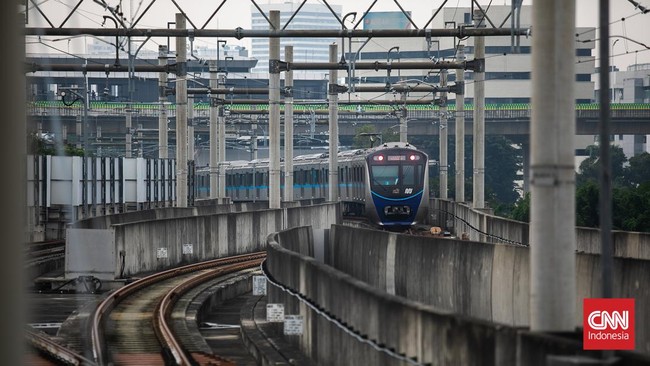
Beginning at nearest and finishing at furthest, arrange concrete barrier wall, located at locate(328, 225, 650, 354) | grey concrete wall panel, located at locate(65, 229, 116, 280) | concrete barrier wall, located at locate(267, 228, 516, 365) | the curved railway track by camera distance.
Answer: concrete barrier wall, located at locate(267, 228, 516, 365), concrete barrier wall, located at locate(328, 225, 650, 354), the curved railway track, grey concrete wall panel, located at locate(65, 229, 116, 280)

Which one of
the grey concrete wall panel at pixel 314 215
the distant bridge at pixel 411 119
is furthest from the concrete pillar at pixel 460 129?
the distant bridge at pixel 411 119

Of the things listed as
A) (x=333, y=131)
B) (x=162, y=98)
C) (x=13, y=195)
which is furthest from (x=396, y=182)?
(x=13, y=195)

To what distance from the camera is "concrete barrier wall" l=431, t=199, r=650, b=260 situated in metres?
25.7

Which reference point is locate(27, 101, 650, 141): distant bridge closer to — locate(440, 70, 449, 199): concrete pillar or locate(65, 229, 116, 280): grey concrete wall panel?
locate(440, 70, 449, 199): concrete pillar

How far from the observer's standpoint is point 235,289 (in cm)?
3356

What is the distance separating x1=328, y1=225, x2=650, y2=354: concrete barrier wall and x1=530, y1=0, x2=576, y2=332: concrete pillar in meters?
4.87

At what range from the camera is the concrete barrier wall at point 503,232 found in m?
25.7

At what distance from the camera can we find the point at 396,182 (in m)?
55.8

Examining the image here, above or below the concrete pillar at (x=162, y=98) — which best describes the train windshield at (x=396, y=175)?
below

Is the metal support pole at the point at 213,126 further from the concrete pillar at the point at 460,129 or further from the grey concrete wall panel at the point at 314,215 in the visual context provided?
the concrete pillar at the point at 460,129

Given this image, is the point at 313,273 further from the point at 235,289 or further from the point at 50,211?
the point at 50,211

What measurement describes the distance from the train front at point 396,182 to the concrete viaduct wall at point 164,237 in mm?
2190
